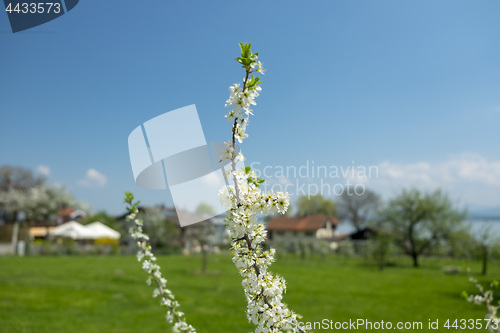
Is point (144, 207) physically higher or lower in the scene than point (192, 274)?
higher

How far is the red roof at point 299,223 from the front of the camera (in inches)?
1523

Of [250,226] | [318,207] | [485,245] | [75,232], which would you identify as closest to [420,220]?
[485,245]

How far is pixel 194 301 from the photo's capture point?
33.6ft

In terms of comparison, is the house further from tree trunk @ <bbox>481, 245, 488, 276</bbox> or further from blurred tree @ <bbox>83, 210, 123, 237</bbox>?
tree trunk @ <bbox>481, 245, 488, 276</bbox>

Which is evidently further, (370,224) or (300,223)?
(300,223)

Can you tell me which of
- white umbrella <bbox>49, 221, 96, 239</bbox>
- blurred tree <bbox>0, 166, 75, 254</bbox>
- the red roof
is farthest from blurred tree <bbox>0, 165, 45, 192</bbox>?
the red roof

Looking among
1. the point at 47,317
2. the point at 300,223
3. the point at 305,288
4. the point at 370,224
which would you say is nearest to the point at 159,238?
the point at 300,223

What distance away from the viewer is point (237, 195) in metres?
1.54

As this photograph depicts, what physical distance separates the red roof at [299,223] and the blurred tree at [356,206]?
17.8ft

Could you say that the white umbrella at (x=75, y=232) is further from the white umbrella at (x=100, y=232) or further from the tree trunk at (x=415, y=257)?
the tree trunk at (x=415, y=257)

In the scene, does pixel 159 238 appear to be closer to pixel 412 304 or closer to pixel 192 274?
pixel 192 274

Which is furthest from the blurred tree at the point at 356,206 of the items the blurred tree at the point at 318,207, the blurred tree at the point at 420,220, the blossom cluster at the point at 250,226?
the blossom cluster at the point at 250,226

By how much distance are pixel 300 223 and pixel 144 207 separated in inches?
617

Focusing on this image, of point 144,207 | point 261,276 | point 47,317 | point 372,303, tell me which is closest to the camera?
point 261,276
